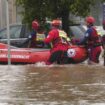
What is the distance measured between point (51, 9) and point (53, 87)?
473 inches

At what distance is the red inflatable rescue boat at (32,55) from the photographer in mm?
17609

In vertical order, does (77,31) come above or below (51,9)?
below

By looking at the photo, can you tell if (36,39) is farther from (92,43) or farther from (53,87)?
(53,87)

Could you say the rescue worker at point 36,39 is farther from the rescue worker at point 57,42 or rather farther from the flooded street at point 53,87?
the flooded street at point 53,87

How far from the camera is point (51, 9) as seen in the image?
876 inches

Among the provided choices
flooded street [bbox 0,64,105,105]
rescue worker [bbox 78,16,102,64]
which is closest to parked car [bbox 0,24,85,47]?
rescue worker [bbox 78,16,102,64]

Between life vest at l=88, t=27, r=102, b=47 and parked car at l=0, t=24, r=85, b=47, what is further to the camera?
parked car at l=0, t=24, r=85, b=47

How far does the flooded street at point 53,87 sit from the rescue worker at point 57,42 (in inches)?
96.0

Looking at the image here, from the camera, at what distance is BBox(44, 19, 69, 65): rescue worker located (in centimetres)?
1623

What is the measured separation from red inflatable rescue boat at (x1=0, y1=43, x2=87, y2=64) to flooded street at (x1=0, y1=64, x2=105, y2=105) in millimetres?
3708

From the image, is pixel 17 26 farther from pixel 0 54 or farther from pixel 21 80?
pixel 21 80

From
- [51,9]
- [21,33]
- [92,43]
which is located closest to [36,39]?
[92,43]

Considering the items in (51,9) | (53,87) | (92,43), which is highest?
(51,9)

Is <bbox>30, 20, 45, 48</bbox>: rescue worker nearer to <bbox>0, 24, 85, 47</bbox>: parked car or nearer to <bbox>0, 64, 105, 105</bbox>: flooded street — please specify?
<bbox>0, 24, 85, 47</bbox>: parked car
